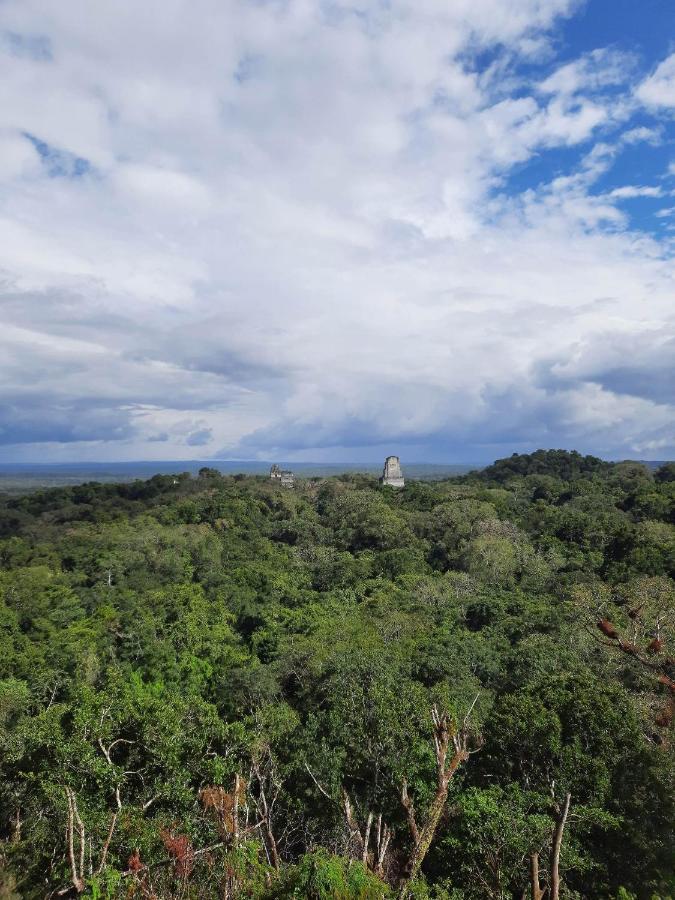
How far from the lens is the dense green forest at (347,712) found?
10102mm

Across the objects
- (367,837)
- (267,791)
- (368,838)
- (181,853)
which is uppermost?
(181,853)

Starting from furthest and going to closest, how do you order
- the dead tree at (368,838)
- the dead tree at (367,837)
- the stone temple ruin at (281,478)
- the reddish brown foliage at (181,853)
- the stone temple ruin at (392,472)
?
the stone temple ruin at (281,478)
the stone temple ruin at (392,472)
the dead tree at (367,837)
the dead tree at (368,838)
the reddish brown foliage at (181,853)

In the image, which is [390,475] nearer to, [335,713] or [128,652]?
[128,652]

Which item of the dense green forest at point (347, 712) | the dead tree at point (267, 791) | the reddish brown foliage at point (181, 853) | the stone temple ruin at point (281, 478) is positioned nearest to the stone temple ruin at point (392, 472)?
the stone temple ruin at point (281, 478)

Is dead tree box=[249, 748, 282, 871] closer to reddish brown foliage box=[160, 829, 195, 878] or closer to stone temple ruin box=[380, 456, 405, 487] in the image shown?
reddish brown foliage box=[160, 829, 195, 878]

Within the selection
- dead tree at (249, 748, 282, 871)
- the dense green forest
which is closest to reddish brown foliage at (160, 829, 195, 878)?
the dense green forest

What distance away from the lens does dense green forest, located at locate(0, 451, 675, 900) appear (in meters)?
10.1

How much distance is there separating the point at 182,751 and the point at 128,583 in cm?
2746

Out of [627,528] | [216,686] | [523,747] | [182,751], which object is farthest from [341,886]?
[627,528]

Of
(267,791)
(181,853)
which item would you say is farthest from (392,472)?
(181,853)

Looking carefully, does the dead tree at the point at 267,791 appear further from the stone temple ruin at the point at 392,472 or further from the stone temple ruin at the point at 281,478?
the stone temple ruin at the point at 281,478

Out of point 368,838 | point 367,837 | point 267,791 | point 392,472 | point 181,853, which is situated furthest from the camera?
point 392,472

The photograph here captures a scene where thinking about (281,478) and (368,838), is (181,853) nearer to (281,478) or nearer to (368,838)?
(368,838)

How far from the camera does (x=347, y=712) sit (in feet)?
48.6
